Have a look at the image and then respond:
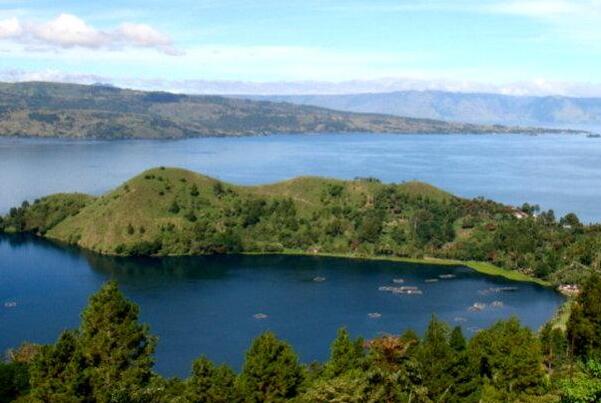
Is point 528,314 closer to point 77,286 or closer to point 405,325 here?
point 405,325

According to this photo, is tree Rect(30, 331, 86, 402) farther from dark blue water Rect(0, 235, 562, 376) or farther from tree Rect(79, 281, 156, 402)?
dark blue water Rect(0, 235, 562, 376)

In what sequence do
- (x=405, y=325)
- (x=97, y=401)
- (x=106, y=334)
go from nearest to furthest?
(x=97, y=401) < (x=106, y=334) < (x=405, y=325)

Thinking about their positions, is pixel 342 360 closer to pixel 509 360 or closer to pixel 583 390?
pixel 509 360

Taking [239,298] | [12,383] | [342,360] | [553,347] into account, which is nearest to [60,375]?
[12,383]

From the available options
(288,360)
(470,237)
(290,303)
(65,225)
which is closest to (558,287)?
(470,237)

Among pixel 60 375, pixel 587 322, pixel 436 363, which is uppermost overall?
pixel 60 375

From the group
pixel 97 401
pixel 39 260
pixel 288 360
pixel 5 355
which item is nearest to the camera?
pixel 97 401
